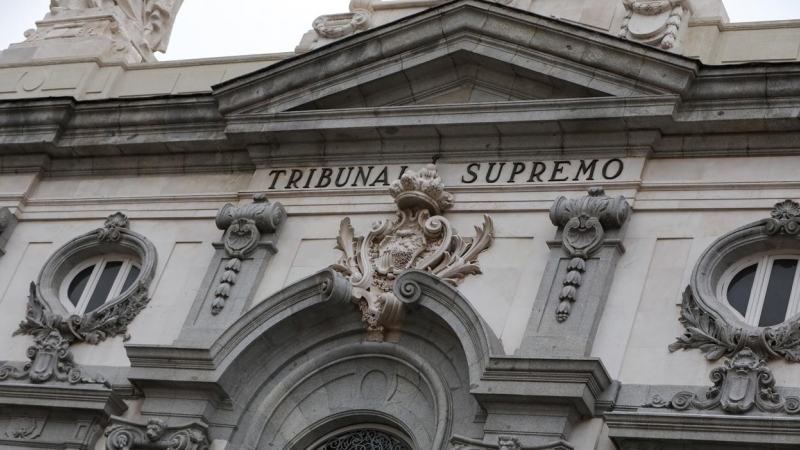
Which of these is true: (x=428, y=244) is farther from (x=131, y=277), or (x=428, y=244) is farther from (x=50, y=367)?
(x=50, y=367)

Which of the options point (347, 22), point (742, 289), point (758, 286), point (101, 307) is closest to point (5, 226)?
point (101, 307)

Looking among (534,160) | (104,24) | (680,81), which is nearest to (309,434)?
(534,160)

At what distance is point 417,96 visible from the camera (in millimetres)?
21578

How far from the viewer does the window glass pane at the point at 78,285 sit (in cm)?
2234

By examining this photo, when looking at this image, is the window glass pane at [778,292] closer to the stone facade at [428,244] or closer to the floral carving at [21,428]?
the stone facade at [428,244]

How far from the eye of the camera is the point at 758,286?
18.3 m

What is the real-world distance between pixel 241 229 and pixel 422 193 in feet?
8.06

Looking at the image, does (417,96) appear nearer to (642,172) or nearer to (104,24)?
(642,172)

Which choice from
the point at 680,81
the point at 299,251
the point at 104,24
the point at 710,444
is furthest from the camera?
the point at 104,24

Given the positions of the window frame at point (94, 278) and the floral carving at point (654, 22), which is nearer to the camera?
the floral carving at point (654, 22)

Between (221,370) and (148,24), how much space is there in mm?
8332

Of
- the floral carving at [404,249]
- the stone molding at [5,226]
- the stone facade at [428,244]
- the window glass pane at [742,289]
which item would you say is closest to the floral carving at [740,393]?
the stone facade at [428,244]

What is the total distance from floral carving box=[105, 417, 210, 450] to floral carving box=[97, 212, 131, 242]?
11.2ft

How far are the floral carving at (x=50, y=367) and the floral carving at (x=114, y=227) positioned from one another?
5.12 feet
